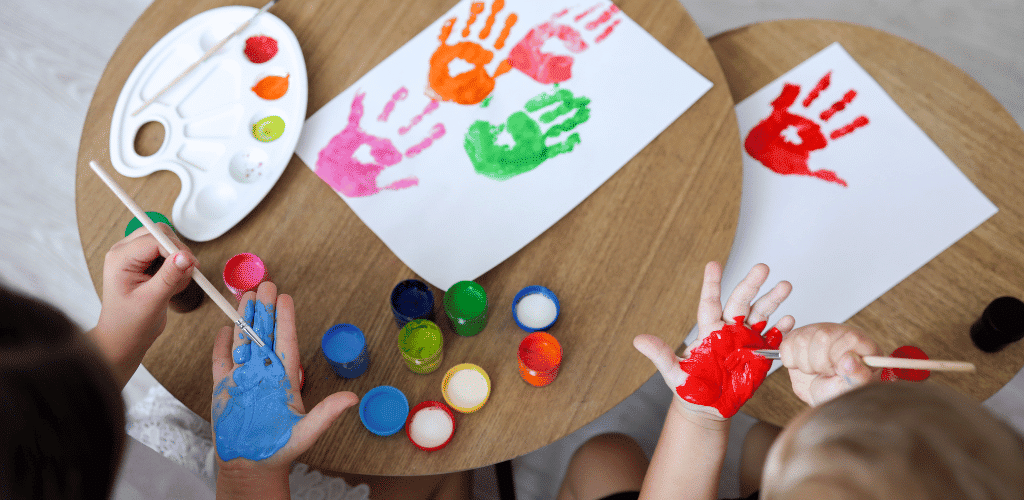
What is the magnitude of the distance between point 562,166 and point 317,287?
1.54 ft

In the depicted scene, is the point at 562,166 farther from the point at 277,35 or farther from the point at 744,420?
the point at 744,420

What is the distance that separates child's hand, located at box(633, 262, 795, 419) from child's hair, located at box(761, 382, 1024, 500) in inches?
15.5

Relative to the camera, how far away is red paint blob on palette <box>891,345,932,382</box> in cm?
90

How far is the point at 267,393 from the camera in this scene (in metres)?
0.82

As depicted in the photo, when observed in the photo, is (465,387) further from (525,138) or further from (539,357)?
(525,138)

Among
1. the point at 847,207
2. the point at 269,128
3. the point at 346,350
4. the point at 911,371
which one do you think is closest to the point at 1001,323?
the point at 911,371

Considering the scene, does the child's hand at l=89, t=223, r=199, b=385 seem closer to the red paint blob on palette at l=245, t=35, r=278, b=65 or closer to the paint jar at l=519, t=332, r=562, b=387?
the red paint blob on palette at l=245, t=35, r=278, b=65

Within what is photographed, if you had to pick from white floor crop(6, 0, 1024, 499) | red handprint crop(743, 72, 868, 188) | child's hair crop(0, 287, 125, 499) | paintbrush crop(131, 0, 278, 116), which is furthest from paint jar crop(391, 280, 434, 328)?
white floor crop(6, 0, 1024, 499)

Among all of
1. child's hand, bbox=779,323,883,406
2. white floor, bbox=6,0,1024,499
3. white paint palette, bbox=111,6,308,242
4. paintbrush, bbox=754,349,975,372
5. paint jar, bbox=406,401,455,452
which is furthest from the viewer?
white floor, bbox=6,0,1024,499

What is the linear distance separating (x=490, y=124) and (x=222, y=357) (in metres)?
0.59

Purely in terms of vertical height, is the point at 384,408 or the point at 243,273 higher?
the point at 243,273

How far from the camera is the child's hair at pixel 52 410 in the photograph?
507 millimetres

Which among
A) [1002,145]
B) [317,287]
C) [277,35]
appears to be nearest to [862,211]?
[1002,145]

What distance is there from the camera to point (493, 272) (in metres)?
0.93
